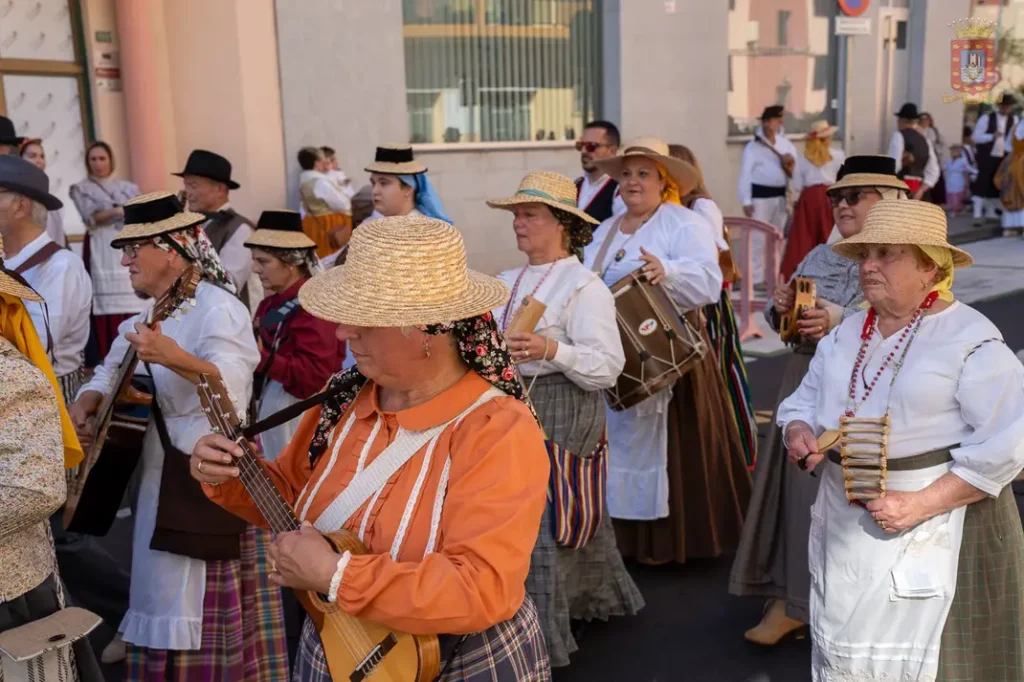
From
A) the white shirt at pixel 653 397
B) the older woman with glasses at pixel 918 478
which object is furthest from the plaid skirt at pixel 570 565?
the older woman with glasses at pixel 918 478

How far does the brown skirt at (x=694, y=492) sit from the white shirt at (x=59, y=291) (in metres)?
2.84

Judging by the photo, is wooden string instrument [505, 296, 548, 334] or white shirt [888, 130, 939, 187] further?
white shirt [888, 130, 939, 187]

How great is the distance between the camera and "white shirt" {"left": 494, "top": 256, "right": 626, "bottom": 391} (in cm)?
430

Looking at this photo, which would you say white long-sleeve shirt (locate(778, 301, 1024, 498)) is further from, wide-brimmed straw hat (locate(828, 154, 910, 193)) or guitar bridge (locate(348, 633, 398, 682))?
guitar bridge (locate(348, 633, 398, 682))

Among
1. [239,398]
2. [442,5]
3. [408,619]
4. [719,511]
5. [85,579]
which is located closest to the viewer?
[408,619]

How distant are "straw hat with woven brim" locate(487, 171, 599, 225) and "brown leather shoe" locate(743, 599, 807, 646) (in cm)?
194

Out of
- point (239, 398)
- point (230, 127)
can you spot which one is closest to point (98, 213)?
point (230, 127)

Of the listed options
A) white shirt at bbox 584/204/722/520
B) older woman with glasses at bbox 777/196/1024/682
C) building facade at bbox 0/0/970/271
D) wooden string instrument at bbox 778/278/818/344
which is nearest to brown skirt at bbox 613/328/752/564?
white shirt at bbox 584/204/722/520

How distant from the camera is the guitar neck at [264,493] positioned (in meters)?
2.45

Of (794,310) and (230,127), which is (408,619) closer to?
(794,310)

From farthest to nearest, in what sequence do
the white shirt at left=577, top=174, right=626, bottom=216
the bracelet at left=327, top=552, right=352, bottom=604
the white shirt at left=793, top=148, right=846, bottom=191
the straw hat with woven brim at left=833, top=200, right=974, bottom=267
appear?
1. the white shirt at left=793, top=148, right=846, bottom=191
2. the white shirt at left=577, top=174, right=626, bottom=216
3. the straw hat with woven brim at left=833, top=200, right=974, bottom=267
4. the bracelet at left=327, top=552, right=352, bottom=604

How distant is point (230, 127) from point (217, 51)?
73cm

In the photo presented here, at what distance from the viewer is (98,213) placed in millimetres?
8641

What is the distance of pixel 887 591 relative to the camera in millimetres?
3105
